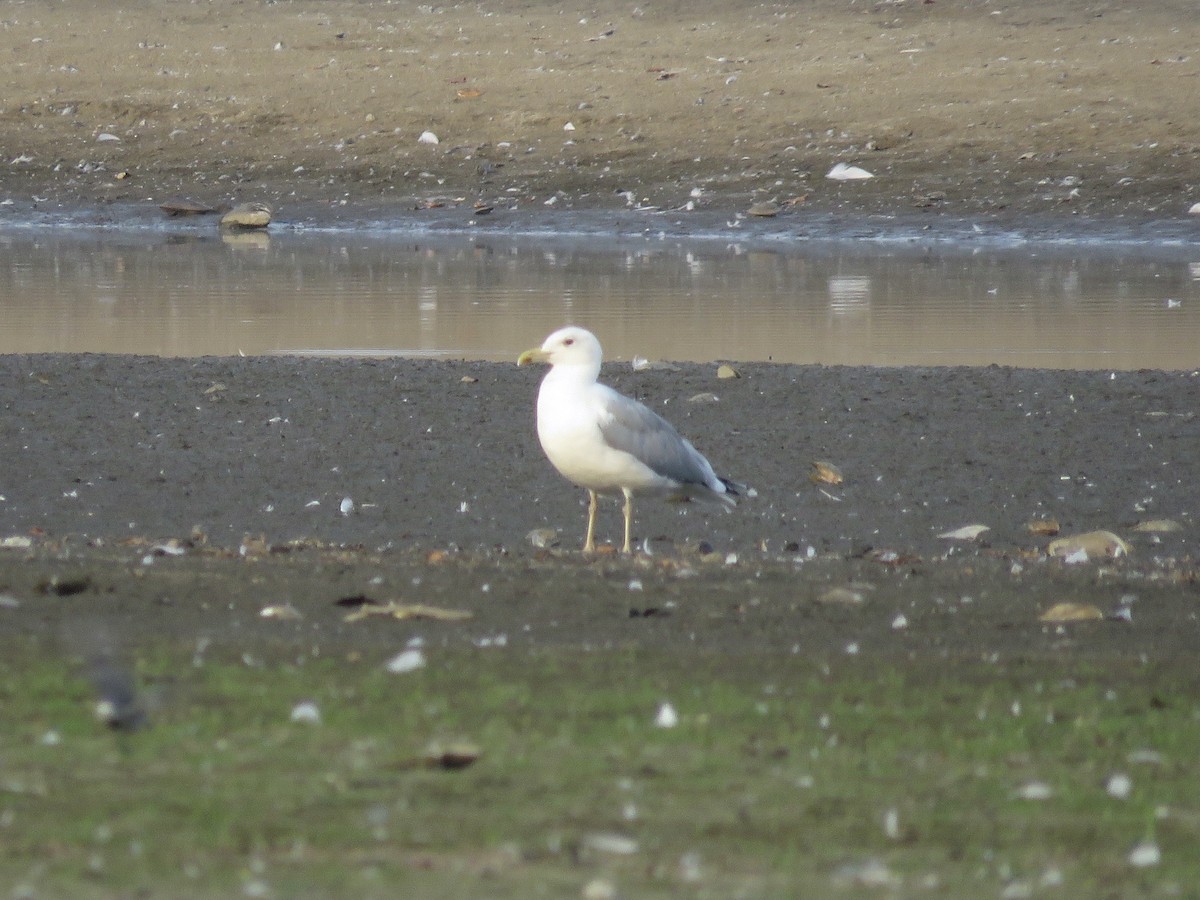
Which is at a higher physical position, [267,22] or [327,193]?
[267,22]

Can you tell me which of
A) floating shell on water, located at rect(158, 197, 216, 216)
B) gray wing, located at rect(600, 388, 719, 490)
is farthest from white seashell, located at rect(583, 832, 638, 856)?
floating shell on water, located at rect(158, 197, 216, 216)

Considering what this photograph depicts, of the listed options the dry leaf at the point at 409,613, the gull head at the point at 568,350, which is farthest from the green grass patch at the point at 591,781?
the gull head at the point at 568,350

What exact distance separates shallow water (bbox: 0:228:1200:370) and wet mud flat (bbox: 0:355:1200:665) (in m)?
1.73

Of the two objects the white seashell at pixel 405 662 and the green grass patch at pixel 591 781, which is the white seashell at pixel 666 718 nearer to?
the green grass patch at pixel 591 781

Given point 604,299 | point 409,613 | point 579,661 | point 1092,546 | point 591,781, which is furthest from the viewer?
point 604,299

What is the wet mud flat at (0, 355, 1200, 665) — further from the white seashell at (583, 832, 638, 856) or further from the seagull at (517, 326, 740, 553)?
the white seashell at (583, 832, 638, 856)

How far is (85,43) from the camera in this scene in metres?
34.2

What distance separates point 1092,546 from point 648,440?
80.3 inches

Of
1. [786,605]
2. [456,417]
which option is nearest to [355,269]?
[456,417]

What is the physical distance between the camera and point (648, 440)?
8.35m

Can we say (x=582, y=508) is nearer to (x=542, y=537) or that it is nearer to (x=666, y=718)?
(x=542, y=537)

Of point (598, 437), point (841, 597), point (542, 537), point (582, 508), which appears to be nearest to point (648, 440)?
point (598, 437)

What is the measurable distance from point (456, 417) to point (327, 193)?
1497 cm

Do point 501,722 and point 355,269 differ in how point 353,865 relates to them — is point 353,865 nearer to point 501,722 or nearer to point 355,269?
point 501,722
